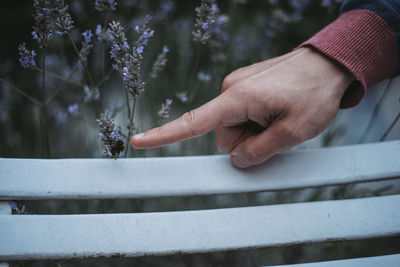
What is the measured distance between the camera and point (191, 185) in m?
0.77

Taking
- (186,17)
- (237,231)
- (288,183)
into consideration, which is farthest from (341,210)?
(186,17)

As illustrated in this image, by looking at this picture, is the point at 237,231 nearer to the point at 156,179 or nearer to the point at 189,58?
the point at 156,179

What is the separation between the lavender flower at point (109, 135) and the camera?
0.67 meters

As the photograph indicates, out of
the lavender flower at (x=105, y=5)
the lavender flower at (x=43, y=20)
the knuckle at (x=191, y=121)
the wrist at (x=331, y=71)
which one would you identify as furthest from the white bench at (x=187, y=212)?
the lavender flower at (x=105, y=5)

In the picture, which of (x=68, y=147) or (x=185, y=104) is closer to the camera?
(x=68, y=147)

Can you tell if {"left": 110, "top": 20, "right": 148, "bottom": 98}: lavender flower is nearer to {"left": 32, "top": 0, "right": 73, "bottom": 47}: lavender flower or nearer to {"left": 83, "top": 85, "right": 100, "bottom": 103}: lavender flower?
{"left": 32, "top": 0, "right": 73, "bottom": 47}: lavender flower

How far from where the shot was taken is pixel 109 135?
692 millimetres

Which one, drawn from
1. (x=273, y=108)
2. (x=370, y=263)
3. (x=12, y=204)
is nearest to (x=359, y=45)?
(x=273, y=108)

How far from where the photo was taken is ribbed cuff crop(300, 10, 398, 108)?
0.78 m

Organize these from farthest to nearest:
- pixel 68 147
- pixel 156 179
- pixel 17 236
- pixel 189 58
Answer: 1. pixel 189 58
2. pixel 68 147
3. pixel 156 179
4. pixel 17 236

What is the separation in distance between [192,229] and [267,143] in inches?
11.9

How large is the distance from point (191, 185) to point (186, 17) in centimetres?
119

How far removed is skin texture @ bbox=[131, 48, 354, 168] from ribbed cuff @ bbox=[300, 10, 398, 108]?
0.10ft

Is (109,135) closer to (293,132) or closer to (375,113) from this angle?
(293,132)
